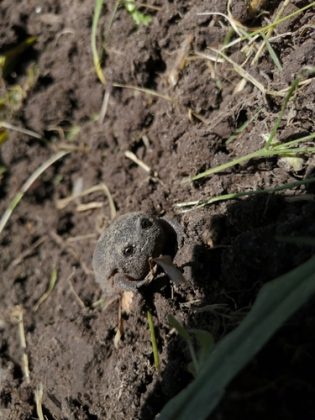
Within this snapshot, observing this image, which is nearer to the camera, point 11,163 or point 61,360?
point 61,360

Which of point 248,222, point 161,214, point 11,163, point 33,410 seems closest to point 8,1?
point 11,163

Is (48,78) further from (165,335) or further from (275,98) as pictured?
(165,335)

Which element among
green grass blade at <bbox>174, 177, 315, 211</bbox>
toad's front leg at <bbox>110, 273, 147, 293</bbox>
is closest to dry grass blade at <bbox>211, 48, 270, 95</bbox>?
green grass blade at <bbox>174, 177, 315, 211</bbox>

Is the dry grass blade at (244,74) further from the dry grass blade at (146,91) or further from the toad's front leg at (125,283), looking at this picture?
the toad's front leg at (125,283)

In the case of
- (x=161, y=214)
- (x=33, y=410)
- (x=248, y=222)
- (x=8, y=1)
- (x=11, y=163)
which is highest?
(x=8, y=1)

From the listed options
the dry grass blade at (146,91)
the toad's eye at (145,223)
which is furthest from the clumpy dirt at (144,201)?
the toad's eye at (145,223)

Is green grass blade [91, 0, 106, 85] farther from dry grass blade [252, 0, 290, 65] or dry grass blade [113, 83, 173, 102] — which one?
dry grass blade [252, 0, 290, 65]
